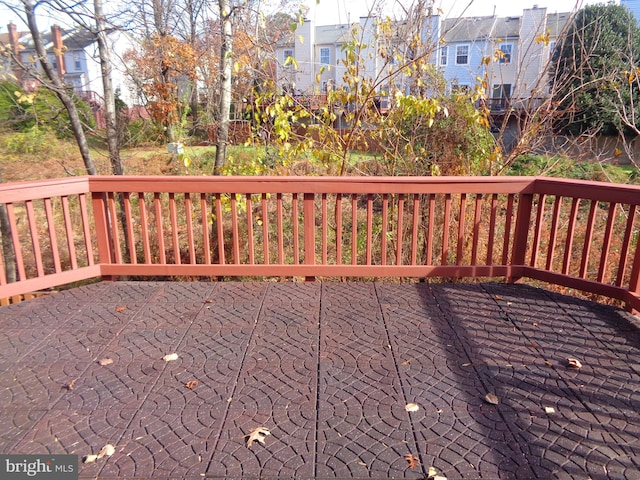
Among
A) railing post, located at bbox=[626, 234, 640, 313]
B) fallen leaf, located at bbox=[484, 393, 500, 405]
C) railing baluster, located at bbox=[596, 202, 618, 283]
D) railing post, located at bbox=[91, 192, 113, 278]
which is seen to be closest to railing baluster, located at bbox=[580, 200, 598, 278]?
railing baluster, located at bbox=[596, 202, 618, 283]

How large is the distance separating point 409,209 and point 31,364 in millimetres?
4885

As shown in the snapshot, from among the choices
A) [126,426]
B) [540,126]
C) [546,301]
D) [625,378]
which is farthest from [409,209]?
[126,426]

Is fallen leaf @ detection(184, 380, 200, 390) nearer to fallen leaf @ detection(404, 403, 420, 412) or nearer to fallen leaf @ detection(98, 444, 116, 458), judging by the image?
fallen leaf @ detection(98, 444, 116, 458)

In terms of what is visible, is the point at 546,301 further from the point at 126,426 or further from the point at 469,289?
the point at 126,426

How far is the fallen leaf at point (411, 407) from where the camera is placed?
249cm

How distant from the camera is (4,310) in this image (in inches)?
150

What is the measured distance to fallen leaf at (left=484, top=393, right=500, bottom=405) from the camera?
254 centimetres

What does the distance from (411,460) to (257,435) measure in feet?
2.59

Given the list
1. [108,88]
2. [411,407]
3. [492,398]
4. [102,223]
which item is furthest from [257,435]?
[108,88]

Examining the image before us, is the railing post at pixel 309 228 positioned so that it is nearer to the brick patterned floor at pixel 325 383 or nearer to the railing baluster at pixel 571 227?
the brick patterned floor at pixel 325 383

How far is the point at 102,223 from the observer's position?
4.42 m

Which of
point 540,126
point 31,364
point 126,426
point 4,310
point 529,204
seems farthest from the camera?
point 540,126

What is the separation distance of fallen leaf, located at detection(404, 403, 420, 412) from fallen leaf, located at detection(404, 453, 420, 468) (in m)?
0.36

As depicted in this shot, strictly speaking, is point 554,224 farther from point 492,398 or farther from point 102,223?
point 102,223
